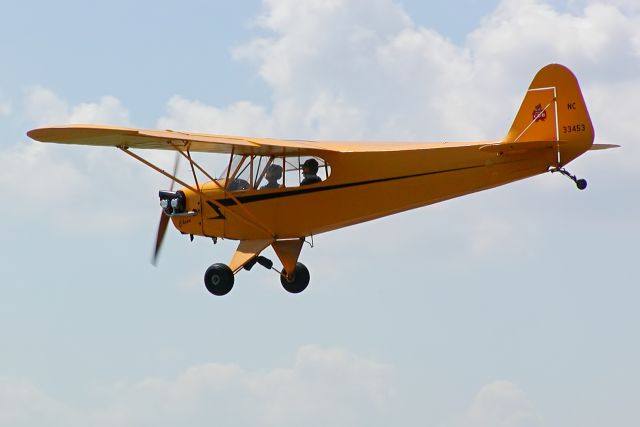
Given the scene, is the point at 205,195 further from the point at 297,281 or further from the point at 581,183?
the point at 581,183

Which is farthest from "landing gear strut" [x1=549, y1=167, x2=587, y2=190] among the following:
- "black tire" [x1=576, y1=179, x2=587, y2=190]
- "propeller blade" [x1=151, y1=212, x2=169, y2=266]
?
"propeller blade" [x1=151, y1=212, x2=169, y2=266]

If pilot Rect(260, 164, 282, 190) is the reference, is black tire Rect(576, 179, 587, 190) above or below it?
below

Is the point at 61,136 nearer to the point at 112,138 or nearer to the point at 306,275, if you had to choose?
the point at 112,138

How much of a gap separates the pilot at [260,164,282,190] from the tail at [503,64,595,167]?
366cm

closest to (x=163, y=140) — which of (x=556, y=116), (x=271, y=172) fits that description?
(x=271, y=172)

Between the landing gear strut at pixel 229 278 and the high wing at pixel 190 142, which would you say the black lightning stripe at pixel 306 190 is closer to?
the high wing at pixel 190 142

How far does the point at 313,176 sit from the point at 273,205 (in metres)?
0.79

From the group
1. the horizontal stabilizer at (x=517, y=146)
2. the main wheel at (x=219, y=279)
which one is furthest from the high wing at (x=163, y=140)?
the horizontal stabilizer at (x=517, y=146)

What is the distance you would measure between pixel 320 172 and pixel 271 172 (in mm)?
831

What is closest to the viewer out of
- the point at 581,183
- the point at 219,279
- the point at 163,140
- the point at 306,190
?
the point at 581,183

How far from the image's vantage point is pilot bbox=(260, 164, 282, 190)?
24.1m

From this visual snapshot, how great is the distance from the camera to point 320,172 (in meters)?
23.8

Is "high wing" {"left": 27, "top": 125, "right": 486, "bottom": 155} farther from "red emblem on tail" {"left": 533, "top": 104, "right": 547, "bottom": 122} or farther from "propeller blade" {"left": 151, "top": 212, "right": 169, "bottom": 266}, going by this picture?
"propeller blade" {"left": 151, "top": 212, "right": 169, "bottom": 266}

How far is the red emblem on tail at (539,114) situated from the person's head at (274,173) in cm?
411
